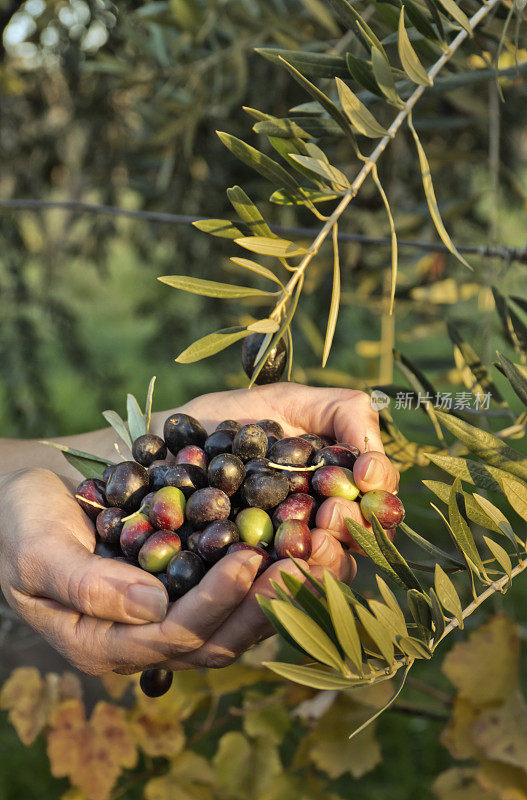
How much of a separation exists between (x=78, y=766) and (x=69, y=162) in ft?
6.65

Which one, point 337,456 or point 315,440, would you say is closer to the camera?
point 337,456

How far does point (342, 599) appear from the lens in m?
0.66

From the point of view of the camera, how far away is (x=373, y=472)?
3.34 ft

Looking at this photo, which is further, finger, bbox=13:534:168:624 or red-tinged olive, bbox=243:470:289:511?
red-tinged olive, bbox=243:470:289:511

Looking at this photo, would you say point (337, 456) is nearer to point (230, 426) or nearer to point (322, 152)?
point (230, 426)

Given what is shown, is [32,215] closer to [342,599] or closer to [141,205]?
[141,205]

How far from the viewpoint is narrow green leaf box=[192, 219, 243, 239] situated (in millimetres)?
919

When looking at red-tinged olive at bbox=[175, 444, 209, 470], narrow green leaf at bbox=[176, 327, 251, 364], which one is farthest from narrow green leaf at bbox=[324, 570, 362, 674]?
red-tinged olive at bbox=[175, 444, 209, 470]

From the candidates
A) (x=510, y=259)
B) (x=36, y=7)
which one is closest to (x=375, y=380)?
(x=510, y=259)

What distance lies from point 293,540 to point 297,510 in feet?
0.30

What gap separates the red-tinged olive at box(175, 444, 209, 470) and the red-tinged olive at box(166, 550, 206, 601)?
0.61 feet

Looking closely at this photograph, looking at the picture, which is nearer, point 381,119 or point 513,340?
point 513,340

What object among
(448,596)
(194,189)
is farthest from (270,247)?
(194,189)

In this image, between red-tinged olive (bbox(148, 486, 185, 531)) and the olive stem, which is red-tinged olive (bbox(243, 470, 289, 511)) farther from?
the olive stem
